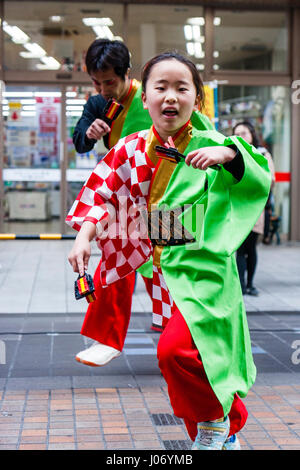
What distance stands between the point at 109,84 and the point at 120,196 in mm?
1121

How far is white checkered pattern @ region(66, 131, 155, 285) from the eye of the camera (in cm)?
315

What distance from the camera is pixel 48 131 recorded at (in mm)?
12586

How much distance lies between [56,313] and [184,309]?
3.93 metres

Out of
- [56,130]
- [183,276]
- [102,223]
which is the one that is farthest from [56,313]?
[56,130]

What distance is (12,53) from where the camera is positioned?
12.2 meters

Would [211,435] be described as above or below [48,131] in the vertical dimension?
below

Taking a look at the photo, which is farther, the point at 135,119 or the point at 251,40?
the point at 251,40

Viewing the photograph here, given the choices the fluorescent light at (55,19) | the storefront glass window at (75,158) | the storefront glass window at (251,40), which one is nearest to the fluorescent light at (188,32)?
the storefront glass window at (251,40)

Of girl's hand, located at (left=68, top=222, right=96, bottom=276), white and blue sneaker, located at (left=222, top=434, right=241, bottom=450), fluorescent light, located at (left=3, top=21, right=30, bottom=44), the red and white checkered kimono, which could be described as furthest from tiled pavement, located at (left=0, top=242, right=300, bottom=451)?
fluorescent light, located at (left=3, top=21, right=30, bottom=44)

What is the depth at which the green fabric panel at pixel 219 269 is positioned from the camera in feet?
8.76

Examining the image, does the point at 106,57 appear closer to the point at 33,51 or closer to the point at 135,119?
the point at 135,119

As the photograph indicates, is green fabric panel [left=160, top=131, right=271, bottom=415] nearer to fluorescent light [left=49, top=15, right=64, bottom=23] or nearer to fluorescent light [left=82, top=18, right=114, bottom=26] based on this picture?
fluorescent light [left=82, top=18, right=114, bottom=26]
